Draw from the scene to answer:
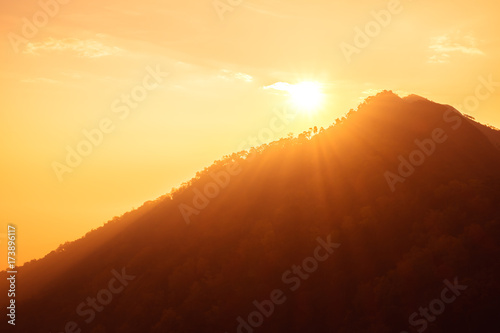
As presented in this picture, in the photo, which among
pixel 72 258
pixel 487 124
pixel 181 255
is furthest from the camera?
pixel 72 258

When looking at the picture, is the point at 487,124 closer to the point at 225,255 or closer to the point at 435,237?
the point at 435,237

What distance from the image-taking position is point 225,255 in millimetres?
84438

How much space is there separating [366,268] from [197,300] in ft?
91.4

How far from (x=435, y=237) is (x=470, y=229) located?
508 centimetres

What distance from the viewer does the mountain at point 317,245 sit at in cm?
6488

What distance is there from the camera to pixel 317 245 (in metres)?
80.4

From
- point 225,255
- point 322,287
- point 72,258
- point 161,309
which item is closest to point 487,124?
point 322,287

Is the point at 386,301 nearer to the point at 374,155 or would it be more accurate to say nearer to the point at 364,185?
the point at 364,185

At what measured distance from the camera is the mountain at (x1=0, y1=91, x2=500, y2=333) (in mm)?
64875

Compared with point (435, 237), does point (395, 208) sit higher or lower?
higher

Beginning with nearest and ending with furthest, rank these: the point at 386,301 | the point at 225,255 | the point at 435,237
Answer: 1. the point at 386,301
2. the point at 435,237
3. the point at 225,255

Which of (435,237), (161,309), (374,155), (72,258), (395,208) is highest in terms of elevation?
(72,258)

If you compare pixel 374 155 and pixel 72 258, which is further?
pixel 72 258

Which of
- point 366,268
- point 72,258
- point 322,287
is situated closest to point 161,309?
point 322,287
